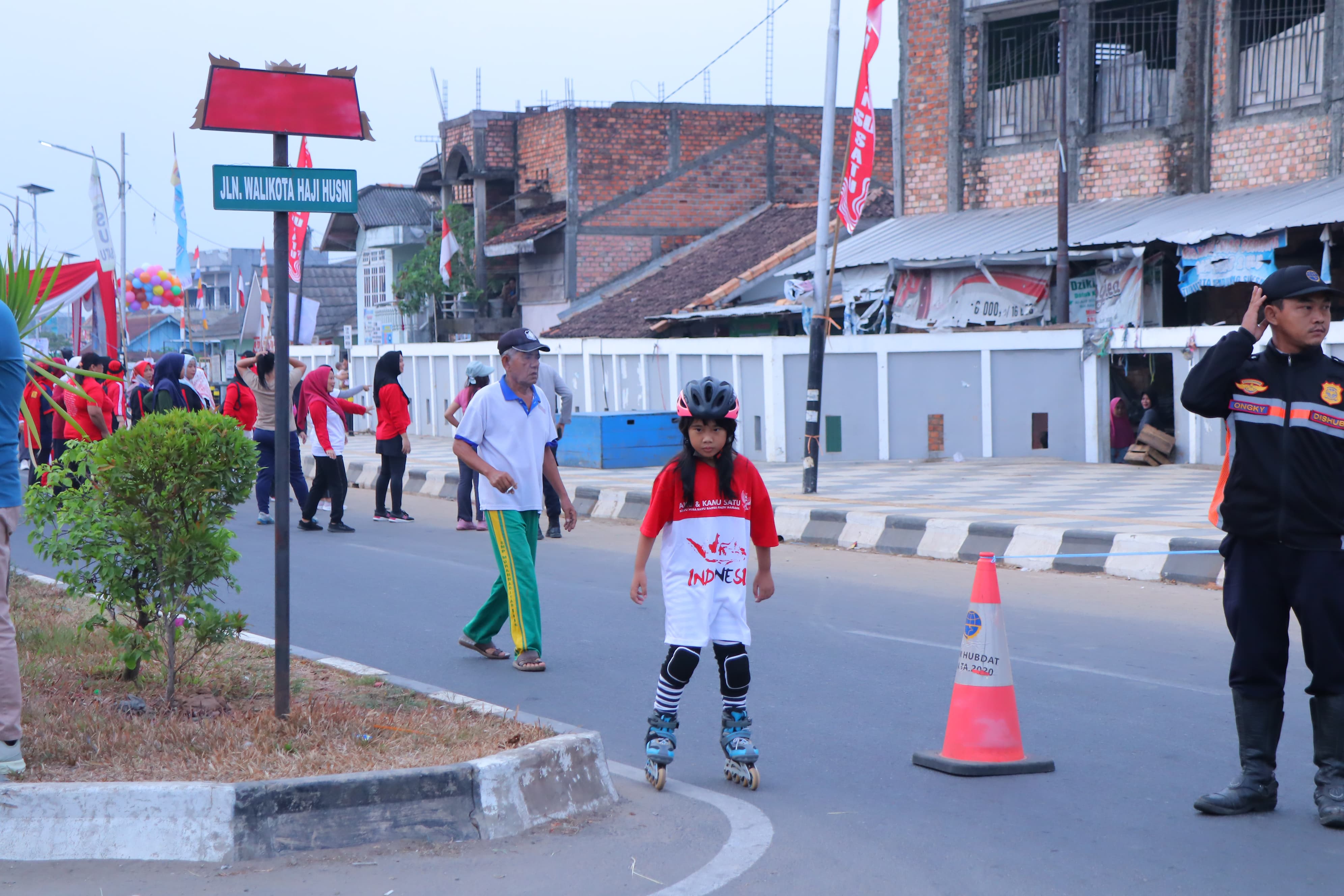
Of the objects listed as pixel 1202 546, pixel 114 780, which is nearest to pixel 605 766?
pixel 114 780

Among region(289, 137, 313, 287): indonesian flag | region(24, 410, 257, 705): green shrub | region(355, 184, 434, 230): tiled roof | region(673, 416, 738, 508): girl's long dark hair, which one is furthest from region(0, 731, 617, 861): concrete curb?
region(355, 184, 434, 230): tiled roof

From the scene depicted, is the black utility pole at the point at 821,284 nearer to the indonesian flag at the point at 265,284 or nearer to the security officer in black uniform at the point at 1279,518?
the security officer in black uniform at the point at 1279,518

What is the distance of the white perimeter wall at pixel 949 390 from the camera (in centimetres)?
1777

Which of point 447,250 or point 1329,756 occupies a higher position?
point 447,250

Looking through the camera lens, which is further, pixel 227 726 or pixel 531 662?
pixel 531 662

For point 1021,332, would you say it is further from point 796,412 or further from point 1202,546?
point 1202,546

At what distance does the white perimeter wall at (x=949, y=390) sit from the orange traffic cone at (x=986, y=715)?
1157 centimetres

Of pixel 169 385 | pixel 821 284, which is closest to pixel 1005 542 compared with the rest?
pixel 821 284

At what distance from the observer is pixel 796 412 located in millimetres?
20047

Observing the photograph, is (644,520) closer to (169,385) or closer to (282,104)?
(282,104)

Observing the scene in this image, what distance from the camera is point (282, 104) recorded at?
5156 mm

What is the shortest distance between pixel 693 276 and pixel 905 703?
25664 millimetres

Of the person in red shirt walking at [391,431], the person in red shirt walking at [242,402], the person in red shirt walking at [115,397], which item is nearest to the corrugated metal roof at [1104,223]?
the person in red shirt walking at [391,431]

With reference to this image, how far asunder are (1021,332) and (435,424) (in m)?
15.5
